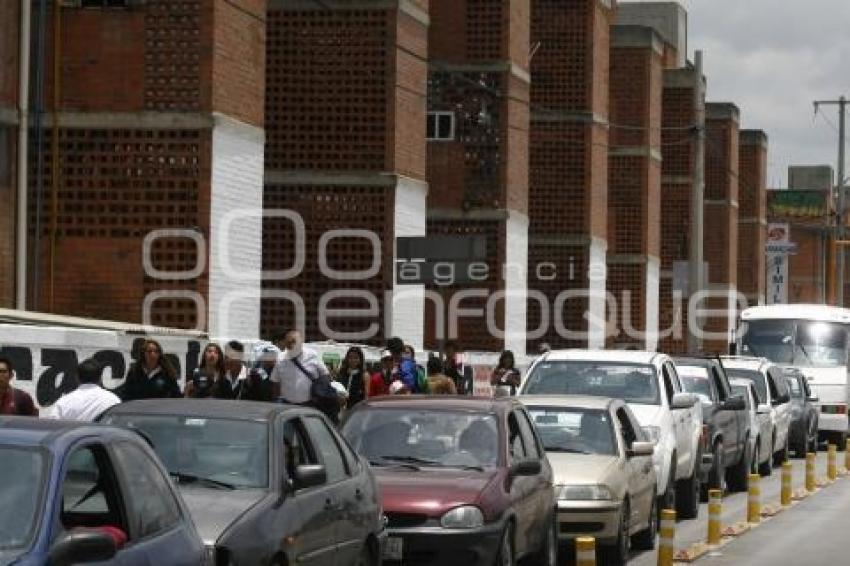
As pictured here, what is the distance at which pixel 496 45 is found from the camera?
4159 cm

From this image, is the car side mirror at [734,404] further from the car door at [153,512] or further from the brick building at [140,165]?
the car door at [153,512]

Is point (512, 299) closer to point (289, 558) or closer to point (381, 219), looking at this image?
point (381, 219)

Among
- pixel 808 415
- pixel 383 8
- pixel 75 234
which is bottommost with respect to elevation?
pixel 808 415

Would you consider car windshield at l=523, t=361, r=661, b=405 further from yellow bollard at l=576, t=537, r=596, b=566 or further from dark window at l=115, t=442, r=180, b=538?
dark window at l=115, t=442, r=180, b=538

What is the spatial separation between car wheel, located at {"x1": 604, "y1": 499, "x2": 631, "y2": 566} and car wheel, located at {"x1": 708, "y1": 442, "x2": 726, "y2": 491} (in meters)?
7.89

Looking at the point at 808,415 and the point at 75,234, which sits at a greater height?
the point at 75,234

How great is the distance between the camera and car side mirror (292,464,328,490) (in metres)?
12.1

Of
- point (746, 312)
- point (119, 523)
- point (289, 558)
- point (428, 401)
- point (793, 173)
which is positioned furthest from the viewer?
point (793, 173)

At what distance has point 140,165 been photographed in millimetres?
27422

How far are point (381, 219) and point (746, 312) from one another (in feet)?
50.2

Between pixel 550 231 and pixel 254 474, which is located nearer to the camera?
pixel 254 474

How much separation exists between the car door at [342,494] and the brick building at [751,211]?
68.3 metres

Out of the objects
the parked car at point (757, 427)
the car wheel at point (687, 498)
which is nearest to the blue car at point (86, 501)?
the car wheel at point (687, 498)

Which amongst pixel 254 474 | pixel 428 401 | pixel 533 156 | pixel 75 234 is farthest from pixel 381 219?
pixel 254 474
